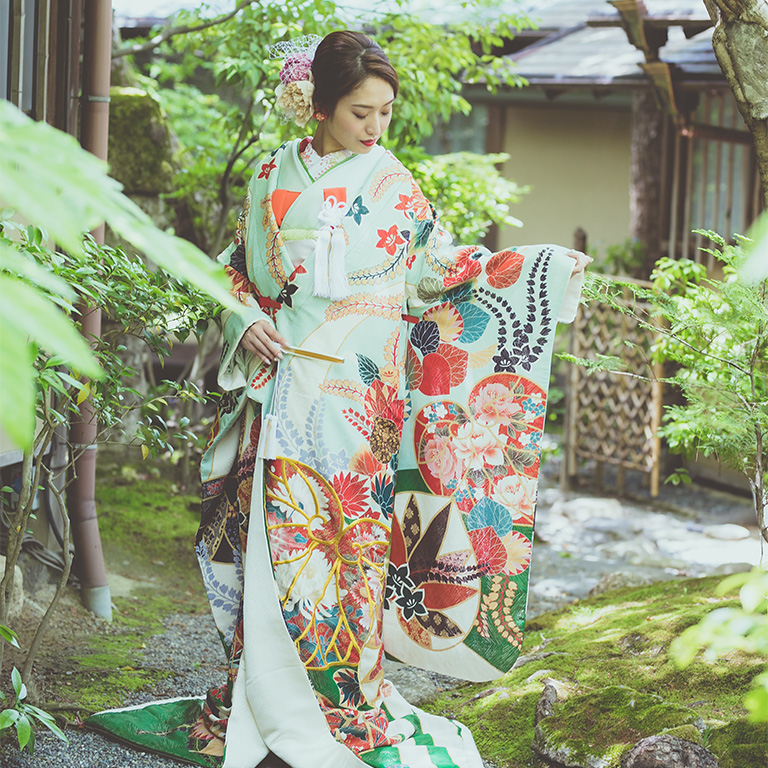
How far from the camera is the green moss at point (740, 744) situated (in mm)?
2641

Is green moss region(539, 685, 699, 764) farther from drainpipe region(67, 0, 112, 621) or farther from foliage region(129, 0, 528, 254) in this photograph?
foliage region(129, 0, 528, 254)

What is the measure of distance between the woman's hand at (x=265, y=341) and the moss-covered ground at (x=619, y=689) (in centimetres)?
150

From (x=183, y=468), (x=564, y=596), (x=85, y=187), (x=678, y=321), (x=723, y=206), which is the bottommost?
(x=564, y=596)

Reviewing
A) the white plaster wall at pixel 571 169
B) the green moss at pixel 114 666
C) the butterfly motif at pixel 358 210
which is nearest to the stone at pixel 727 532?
the white plaster wall at pixel 571 169

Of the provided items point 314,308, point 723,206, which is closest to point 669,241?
point 723,206

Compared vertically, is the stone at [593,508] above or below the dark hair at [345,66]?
below

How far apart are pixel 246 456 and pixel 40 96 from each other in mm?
2232

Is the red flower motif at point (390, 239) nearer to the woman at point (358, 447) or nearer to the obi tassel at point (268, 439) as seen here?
the woman at point (358, 447)

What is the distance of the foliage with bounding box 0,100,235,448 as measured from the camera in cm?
89

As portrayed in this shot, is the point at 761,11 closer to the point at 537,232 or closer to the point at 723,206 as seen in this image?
the point at 723,206

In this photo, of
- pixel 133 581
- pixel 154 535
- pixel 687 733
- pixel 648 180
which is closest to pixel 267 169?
pixel 687 733

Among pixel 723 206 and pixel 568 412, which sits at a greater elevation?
pixel 723 206

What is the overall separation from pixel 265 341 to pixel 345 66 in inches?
36.1

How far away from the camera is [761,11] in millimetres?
2830
